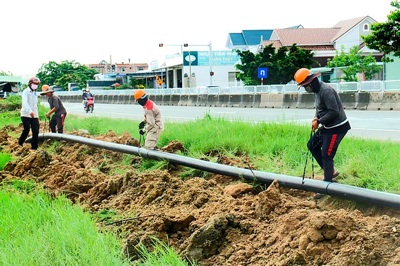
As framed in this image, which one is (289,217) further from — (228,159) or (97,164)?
(97,164)

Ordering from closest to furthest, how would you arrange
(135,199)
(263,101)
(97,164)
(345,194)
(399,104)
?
(345,194) → (135,199) → (97,164) → (399,104) → (263,101)

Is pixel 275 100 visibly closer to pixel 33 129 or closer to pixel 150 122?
pixel 33 129

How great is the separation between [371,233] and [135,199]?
3.19 meters

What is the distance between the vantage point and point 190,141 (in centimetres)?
1059

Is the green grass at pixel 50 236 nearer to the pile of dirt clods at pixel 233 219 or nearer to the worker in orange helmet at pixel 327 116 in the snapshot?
the pile of dirt clods at pixel 233 219

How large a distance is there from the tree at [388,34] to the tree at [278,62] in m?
17.6

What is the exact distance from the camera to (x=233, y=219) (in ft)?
17.5

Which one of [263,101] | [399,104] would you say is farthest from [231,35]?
[399,104]

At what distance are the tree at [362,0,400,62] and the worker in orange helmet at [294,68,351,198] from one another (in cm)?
1571

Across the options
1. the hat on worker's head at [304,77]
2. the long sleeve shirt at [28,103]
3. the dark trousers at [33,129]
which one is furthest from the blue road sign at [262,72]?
the hat on worker's head at [304,77]

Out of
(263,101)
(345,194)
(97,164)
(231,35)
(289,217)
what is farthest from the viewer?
→ (231,35)

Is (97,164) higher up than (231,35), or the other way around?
(231,35)

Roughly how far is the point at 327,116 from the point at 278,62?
3372 cm

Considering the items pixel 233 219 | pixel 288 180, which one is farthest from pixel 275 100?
pixel 233 219
